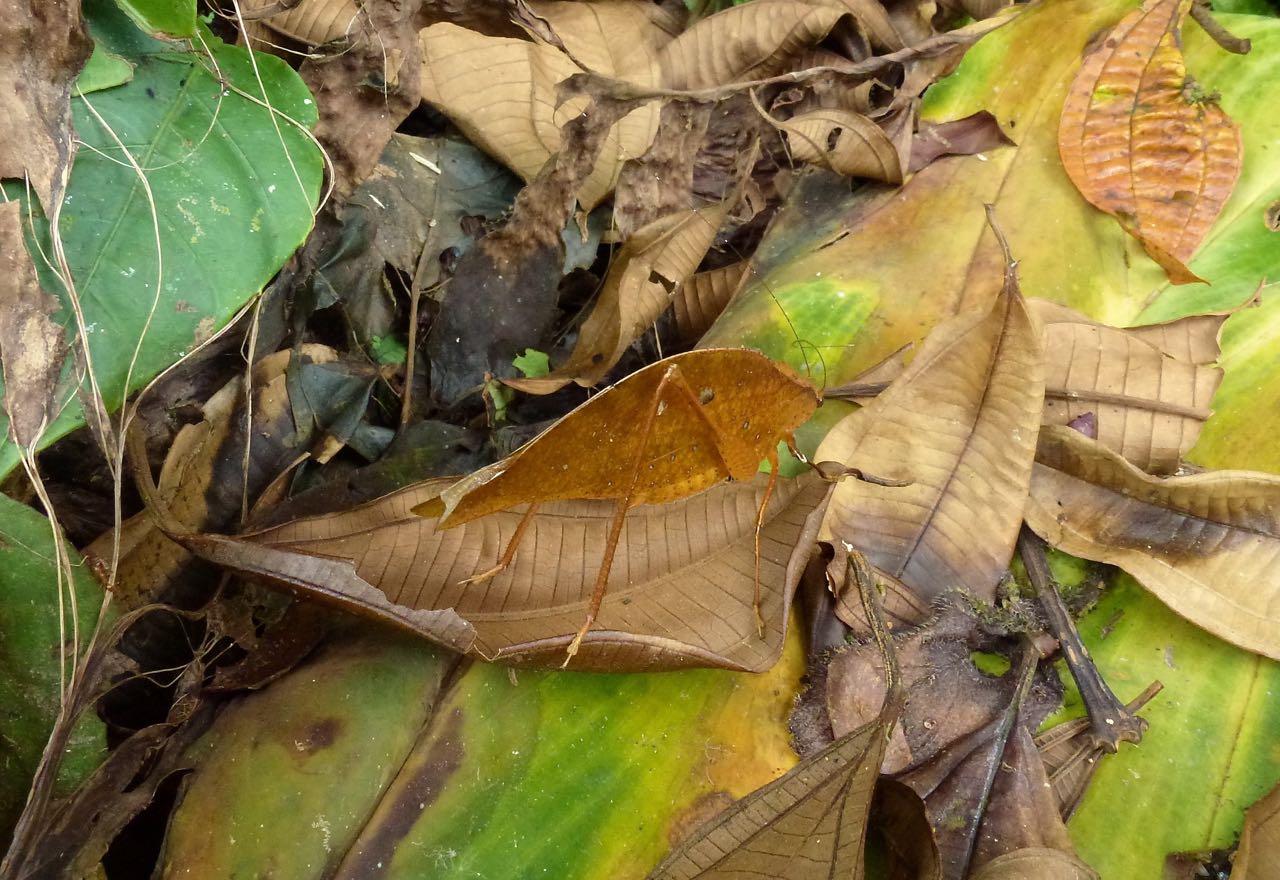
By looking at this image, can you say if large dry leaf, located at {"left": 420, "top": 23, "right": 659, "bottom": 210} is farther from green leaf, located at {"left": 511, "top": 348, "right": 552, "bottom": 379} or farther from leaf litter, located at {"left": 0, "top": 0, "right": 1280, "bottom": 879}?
green leaf, located at {"left": 511, "top": 348, "right": 552, "bottom": 379}

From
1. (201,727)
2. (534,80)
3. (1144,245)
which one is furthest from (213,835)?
(1144,245)

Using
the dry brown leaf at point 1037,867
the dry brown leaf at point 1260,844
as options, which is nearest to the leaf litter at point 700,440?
the dry brown leaf at point 1037,867

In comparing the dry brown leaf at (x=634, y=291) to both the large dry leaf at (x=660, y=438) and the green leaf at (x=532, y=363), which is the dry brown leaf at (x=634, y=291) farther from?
the large dry leaf at (x=660, y=438)

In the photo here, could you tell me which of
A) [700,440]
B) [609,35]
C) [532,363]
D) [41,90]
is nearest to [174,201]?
[41,90]

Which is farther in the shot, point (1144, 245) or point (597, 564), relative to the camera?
point (1144, 245)

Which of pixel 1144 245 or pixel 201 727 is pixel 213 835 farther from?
pixel 1144 245

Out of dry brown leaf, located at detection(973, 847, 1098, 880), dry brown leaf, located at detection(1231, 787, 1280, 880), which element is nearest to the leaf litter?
dry brown leaf, located at detection(973, 847, 1098, 880)

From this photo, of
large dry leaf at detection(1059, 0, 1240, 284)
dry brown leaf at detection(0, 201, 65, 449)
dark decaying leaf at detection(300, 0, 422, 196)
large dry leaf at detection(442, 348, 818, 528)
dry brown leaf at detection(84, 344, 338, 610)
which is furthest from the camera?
large dry leaf at detection(1059, 0, 1240, 284)
